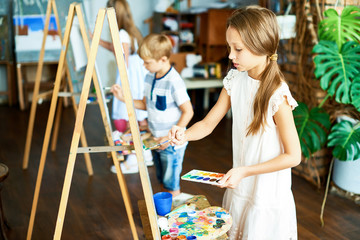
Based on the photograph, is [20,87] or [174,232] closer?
[174,232]

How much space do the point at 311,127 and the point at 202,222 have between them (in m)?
1.62

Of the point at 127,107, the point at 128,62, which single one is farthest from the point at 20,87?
the point at 127,107

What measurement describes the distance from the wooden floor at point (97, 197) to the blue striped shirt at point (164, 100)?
0.72 metres

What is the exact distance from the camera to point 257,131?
1.63m

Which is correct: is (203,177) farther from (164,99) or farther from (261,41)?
(164,99)

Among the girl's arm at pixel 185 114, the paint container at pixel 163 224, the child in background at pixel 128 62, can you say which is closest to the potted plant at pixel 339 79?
the girl's arm at pixel 185 114

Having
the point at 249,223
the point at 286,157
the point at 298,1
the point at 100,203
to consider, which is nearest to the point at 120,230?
the point at 100,203

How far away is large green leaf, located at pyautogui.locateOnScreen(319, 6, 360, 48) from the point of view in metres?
2.79

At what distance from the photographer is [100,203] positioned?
303 cm

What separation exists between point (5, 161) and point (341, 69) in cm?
297

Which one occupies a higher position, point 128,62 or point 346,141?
point 128,62

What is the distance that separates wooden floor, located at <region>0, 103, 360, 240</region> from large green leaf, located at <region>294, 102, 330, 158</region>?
16.8 inches

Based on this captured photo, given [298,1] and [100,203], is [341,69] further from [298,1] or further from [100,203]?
[100,203]

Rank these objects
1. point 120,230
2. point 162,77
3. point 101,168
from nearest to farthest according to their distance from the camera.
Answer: point 162,77 → point 120,230 → point 101,168
